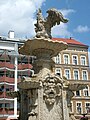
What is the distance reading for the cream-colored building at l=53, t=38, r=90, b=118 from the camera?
45312 millimetres

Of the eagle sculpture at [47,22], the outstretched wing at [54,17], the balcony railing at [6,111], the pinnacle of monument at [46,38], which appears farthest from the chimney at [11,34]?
the outstretched wing at [54,17]

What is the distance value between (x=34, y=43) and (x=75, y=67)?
117ft

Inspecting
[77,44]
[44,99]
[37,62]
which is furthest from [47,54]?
[77,44]

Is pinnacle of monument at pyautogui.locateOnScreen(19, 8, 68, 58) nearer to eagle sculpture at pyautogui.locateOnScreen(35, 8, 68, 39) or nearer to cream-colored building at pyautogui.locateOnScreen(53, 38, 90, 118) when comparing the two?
eagle sculpture at pyautogui.locateOnScreen(35, 8, 68, 39)

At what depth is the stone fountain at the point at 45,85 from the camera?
37.2ft

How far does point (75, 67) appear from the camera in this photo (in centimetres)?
4741

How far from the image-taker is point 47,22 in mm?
12875

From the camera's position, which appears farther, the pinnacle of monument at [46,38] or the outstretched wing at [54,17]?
the outstretched wing at [54,17]

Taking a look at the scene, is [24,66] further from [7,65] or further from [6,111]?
[6,111]

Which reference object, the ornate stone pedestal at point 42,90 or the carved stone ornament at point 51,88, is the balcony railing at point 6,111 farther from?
the carved stone ornament at point 51,88

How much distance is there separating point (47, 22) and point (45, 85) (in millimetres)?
3081

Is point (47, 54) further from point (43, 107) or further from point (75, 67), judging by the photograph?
point (75, 67)

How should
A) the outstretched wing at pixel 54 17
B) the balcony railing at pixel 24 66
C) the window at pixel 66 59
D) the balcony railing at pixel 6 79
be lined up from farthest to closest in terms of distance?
the window at pixel 66 59 < the balcony railing at pixel 24 66 < the balcony railing at pixel 6 79 < the outstretched wing at pixel 54 17

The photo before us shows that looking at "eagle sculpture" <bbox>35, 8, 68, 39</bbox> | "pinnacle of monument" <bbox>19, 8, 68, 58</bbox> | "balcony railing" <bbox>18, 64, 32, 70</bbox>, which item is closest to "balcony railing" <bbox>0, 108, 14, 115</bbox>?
"balcony railing" <bbox>18, 64, 32, 70</bbox>
